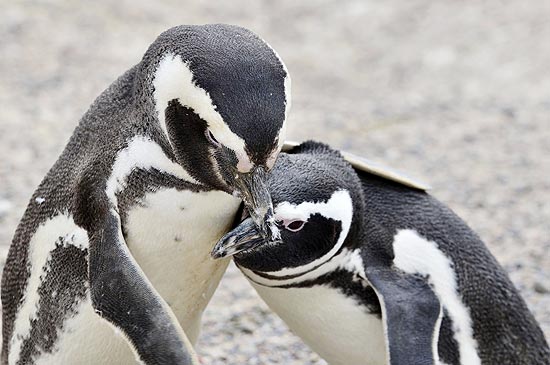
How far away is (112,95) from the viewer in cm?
295

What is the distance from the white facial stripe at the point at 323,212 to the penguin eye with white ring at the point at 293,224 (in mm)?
15

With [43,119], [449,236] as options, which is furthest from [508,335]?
[43,119]

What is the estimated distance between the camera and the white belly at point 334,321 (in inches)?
122

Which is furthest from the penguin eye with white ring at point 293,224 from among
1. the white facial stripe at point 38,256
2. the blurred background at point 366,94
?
the blurred background at point 366,94

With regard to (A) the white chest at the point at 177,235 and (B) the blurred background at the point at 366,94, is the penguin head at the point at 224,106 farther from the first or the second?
(B) the blurred background at the point at 366,94

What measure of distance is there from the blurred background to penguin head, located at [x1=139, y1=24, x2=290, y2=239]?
5.24 feet

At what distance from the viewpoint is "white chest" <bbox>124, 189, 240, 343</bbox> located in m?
2.77

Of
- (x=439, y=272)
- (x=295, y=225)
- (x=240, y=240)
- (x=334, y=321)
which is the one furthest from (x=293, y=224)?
(x=439, y=272)

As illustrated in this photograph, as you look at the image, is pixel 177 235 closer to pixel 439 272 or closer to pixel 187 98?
pixel 187 98

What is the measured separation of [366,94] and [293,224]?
4.17 meters

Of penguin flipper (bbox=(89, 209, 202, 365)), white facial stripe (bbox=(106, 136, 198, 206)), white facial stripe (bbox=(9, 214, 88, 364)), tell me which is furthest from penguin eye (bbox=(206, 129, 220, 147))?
white facial stripe (bbox=(9, 214, 88, 364))

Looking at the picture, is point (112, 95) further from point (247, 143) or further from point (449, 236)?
point (449, 236)

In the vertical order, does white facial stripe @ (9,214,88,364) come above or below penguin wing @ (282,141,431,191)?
below

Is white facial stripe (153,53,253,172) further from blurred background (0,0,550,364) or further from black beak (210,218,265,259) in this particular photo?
Result: blurred background (0,0,550,364)
